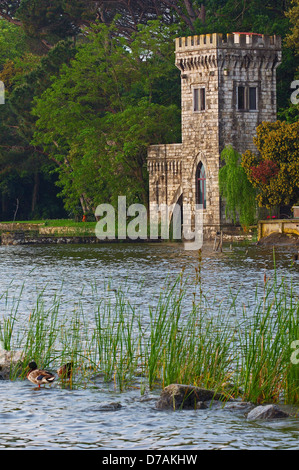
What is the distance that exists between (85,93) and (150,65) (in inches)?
173

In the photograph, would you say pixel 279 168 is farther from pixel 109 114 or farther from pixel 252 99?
pixel 109 114

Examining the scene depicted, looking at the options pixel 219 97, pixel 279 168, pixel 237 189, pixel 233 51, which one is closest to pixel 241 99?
pixel 219 97

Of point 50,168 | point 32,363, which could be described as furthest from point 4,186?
point 32,363

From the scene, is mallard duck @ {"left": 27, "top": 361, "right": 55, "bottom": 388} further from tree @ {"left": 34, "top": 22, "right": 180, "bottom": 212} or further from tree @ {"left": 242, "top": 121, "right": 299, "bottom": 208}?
tree @ {"left": 34, "top": 22, "right": 180, "bottom": 212}

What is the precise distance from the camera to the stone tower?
4884cm

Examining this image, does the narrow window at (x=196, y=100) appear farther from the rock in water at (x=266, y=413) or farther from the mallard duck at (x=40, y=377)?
the rock in water at (x=266, y=413)

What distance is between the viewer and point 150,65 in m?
55.6

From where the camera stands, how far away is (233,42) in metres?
48.8

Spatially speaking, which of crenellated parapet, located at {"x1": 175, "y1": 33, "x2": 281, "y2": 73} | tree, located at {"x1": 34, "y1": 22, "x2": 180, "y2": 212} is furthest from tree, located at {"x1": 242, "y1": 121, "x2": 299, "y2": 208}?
tree, located at {"x1": 34, "y1": 22, "x2": 180, "y2": 212}

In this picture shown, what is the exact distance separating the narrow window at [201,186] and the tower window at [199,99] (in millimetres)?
2862

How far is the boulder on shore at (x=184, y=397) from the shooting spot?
1149cm

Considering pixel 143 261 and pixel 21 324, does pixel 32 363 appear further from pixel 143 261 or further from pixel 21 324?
pixel 143 261

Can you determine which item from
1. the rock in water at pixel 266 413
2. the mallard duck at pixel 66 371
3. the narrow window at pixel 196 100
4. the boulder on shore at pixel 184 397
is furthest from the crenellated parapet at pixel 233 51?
the rock in water at pixel 266 413

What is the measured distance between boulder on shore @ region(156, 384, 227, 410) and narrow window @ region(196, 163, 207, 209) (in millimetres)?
38641
